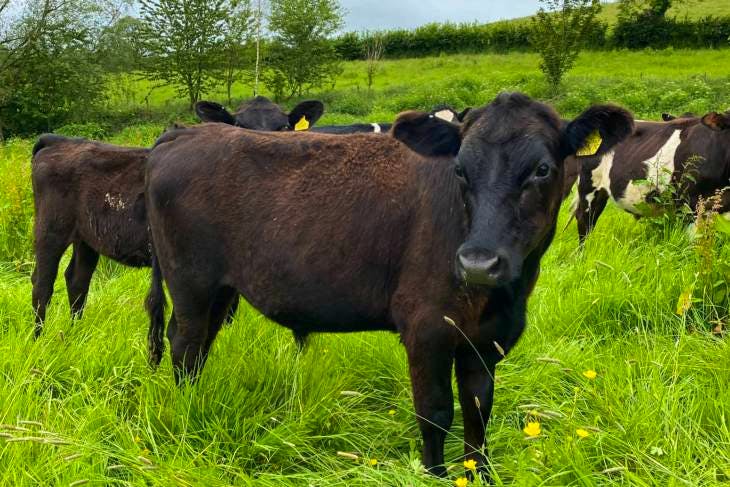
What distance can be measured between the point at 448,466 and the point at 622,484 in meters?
0.95

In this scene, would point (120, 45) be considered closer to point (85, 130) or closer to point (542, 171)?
point (85, 130)

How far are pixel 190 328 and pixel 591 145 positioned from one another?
88.7 inches

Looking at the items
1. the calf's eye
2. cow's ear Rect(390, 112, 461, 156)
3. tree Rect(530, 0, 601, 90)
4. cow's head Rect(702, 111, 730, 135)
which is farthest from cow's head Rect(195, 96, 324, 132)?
tree Rect(530, 0, 601, 90)

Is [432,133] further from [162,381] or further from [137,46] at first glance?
[137,46]

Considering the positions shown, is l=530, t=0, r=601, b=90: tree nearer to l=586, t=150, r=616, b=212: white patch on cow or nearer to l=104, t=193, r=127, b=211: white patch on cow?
l=586, t=150, r=616, b=212: white patch on cow

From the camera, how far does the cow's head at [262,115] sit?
679 centimetres

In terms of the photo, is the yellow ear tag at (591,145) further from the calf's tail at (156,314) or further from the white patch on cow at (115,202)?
the white patch on cow at (115,202)

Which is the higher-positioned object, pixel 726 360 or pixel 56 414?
pixel 726 360

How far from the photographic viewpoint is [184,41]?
34.8 metres

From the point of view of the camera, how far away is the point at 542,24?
93.0 feet

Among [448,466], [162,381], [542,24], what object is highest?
[542,24]

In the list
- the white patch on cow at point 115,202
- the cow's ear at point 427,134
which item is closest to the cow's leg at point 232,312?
the white patch on cow at point 115,202

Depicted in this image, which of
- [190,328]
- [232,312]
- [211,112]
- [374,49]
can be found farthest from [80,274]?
[374,49]

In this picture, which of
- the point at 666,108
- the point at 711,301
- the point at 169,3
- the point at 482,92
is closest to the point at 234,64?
Answer: the point at 169,3
